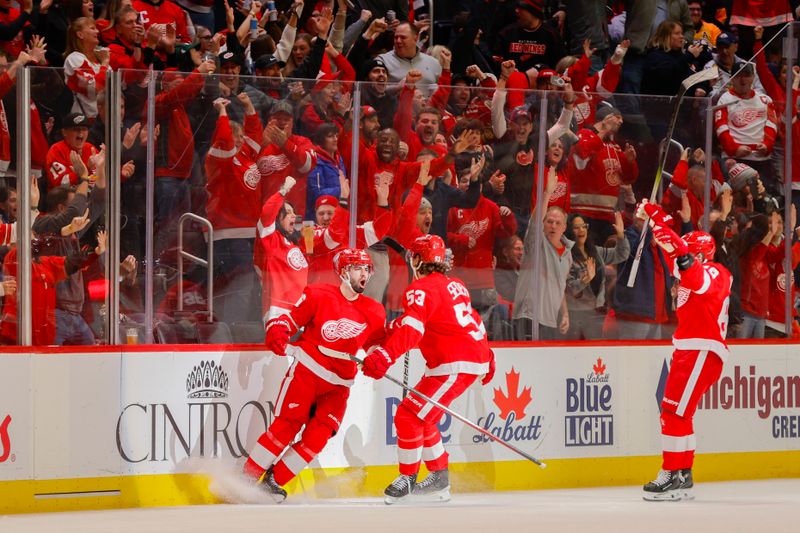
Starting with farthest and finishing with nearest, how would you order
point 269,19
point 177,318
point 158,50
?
point 269,19, point 158,50, point 177,318

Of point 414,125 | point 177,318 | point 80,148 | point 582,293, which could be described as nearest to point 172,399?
point 177,318

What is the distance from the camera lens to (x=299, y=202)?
24.8 ft

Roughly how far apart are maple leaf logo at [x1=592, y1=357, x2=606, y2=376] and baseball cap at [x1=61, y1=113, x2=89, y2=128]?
3.41 metres

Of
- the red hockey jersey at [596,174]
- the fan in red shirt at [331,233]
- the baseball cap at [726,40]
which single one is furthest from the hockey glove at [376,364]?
the baseball cap at [726,40]

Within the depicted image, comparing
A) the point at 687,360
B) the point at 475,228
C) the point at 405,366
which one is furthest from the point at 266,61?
the point at 687,360

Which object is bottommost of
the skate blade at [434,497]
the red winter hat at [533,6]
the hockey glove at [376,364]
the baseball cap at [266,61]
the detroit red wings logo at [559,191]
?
the skate blade at [434,497]

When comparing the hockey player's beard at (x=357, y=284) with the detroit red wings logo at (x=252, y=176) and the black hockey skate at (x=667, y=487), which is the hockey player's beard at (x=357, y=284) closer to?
the detroit red wings logo at (x=252, y=176)

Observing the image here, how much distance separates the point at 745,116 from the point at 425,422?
3152mm

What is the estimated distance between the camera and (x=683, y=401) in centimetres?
756

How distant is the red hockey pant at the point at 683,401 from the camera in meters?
7.57

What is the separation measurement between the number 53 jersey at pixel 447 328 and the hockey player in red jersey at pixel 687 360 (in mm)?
1109

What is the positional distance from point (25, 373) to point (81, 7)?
281 centimetres

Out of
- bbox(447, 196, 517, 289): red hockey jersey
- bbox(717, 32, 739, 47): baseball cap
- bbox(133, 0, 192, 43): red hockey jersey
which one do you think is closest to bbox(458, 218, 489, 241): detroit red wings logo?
bbox(447, 196, 517, 289): red hockey jersey

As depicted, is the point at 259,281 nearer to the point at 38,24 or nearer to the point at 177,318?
the point at 177,318
